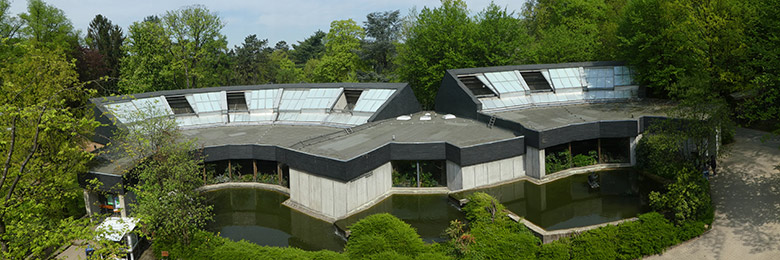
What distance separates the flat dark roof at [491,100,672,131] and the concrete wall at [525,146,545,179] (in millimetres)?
1678

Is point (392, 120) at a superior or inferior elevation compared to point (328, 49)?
inferior

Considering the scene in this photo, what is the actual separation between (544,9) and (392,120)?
142 ft

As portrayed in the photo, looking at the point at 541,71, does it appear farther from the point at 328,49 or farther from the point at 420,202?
the point at 328,49

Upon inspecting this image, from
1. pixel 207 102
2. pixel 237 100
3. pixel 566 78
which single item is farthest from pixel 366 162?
pixel 566 78

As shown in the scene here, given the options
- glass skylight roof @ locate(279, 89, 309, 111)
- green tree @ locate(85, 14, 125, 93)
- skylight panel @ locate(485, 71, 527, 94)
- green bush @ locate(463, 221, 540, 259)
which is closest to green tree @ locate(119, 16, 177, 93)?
green tree @ locate(85, 14, 125, 93)

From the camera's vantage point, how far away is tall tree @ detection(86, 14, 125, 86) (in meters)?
73.3

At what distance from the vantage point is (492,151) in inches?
1350

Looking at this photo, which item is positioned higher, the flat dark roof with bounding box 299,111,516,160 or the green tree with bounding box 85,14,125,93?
the green tree with bounding box 85,14,125,93

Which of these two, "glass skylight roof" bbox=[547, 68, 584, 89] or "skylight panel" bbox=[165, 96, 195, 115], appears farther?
"glass skylight roof" bbox=[547, 68, 584, 89]

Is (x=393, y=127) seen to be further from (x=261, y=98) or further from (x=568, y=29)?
(x=568, y=29)

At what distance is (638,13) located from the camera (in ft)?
146

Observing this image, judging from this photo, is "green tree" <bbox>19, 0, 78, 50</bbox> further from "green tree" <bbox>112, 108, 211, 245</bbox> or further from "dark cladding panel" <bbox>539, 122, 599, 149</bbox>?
"dark cladding panel" <bbox>539, 122, 599, 149</bbox>

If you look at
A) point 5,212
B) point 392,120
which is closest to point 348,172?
point 392,120

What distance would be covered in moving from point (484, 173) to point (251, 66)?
5983cm
